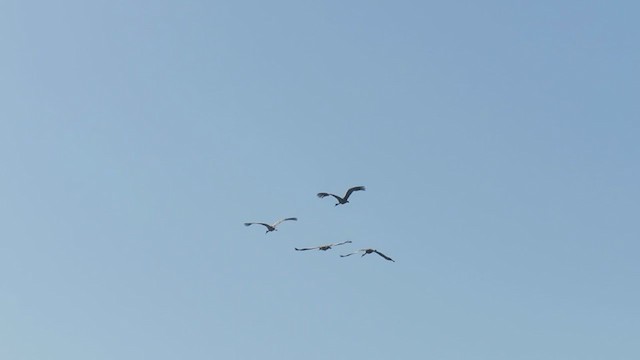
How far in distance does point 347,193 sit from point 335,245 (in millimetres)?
9585

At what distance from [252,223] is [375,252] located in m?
23.5

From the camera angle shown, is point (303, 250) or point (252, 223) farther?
point (252, 223)

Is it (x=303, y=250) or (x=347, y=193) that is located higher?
(x=347, y=193)

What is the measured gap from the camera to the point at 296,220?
195 m

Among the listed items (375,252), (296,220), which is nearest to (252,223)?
(296,220)

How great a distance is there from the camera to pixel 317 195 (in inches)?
7520

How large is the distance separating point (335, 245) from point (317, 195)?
969 cm

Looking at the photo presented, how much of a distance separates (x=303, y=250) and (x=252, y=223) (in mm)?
17220

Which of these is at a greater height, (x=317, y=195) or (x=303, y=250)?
(x=317, y=195)

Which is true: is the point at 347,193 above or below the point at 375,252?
above

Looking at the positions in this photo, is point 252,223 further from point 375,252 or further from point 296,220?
point 375,252

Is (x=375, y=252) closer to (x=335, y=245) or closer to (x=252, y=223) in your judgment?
(x=335, y=245)

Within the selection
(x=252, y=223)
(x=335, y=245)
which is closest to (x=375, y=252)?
(x=335, y=245)

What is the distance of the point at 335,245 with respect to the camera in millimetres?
193750
